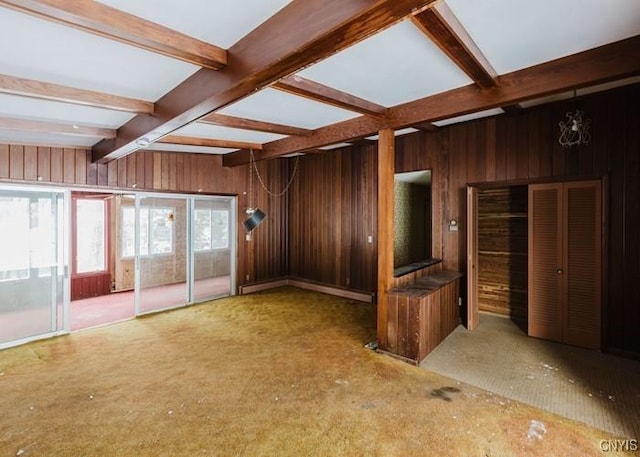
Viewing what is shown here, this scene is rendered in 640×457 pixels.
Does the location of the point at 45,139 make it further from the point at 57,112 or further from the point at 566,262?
the point at 566,262

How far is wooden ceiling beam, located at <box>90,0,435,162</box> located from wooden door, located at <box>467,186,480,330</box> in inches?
131

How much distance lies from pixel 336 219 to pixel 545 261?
3460mm

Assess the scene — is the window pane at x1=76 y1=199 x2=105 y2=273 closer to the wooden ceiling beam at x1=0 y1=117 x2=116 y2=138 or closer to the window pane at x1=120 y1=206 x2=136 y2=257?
the window pane at x1=120 y1=206 x2=136 y2=257

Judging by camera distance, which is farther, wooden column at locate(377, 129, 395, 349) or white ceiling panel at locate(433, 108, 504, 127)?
white ceiling panel at locate(433, 108, 504, 127)

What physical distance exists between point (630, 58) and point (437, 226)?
2.83 meters

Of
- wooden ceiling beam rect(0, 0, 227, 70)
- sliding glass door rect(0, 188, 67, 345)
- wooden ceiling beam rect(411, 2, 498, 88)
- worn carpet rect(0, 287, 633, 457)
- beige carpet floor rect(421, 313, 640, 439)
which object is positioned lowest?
worn carpet rect(0, 287, 633, 457)

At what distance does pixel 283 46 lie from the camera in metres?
1.72

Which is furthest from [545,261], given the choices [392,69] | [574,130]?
[392,69]

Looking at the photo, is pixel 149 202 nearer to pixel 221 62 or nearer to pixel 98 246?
pixel 98 246

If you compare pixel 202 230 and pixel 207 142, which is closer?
pixel 207 142

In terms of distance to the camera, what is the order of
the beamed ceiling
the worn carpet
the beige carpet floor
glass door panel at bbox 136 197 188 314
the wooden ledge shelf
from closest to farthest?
the beamed ceiling < the worn carpet < the beige carpet floor < the wooden ledge shelf < glass door panel at bbox 136 197 188 314

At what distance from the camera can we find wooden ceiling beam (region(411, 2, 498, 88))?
5.88ft

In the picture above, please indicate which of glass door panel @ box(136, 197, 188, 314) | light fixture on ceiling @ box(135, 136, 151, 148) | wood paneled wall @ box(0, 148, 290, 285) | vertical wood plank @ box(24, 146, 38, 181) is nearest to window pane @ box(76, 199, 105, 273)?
glass door panel @ box(136, 197, 188, 314)

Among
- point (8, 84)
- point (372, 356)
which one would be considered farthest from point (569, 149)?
point (8, 84)
